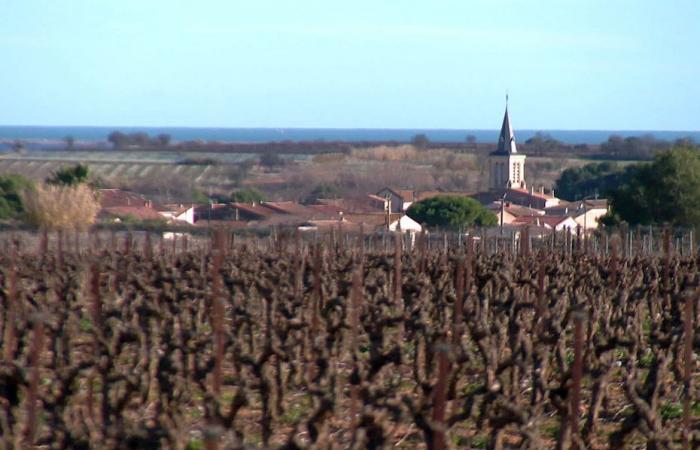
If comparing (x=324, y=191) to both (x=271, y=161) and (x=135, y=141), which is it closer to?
(x=271, y=161)

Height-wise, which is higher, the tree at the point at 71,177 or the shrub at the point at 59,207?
the tree at the point at 71,177

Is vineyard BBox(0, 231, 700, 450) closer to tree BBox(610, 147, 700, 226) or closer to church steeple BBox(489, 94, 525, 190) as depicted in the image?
tree BBox(610, 147, 700, 226)

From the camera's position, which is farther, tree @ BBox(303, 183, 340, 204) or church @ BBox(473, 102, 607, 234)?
tree @ BBox(303, 183, 340, 204)

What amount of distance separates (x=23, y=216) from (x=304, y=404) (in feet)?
76.3

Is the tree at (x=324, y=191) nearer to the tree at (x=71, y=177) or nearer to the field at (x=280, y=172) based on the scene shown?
the field at (x=280, y=172)

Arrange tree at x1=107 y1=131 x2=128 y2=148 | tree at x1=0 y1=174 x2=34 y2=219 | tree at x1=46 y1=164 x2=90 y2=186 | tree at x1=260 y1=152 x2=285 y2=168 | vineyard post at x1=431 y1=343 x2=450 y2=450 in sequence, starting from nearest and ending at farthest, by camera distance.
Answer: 1. vineyard post at x1=431 y1=343 x2=450 y2=450
2. tree at x1=0 y1=174 x2=34 y2=219
3. tree at x1=46 y1=164 x2=90 y2=186
4. tree at x1=260 y1=152 x2=285 y2=168
5. tree at x1=107 y1=131 x2=128 y2=148

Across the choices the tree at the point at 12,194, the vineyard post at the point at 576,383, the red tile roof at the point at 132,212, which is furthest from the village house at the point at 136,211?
the vineyard post at the point at 576,383

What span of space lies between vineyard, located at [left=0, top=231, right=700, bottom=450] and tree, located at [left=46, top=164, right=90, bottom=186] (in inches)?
847

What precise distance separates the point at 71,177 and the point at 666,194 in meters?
16.8

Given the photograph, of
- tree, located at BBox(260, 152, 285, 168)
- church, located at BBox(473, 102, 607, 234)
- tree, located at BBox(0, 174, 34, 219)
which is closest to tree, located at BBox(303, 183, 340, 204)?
church, located at BBox(473, 102, 607, 234)

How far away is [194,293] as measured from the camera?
30.8 ft

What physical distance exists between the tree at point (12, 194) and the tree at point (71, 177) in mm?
806

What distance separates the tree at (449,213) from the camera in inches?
1154

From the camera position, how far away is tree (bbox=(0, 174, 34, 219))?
105ft
